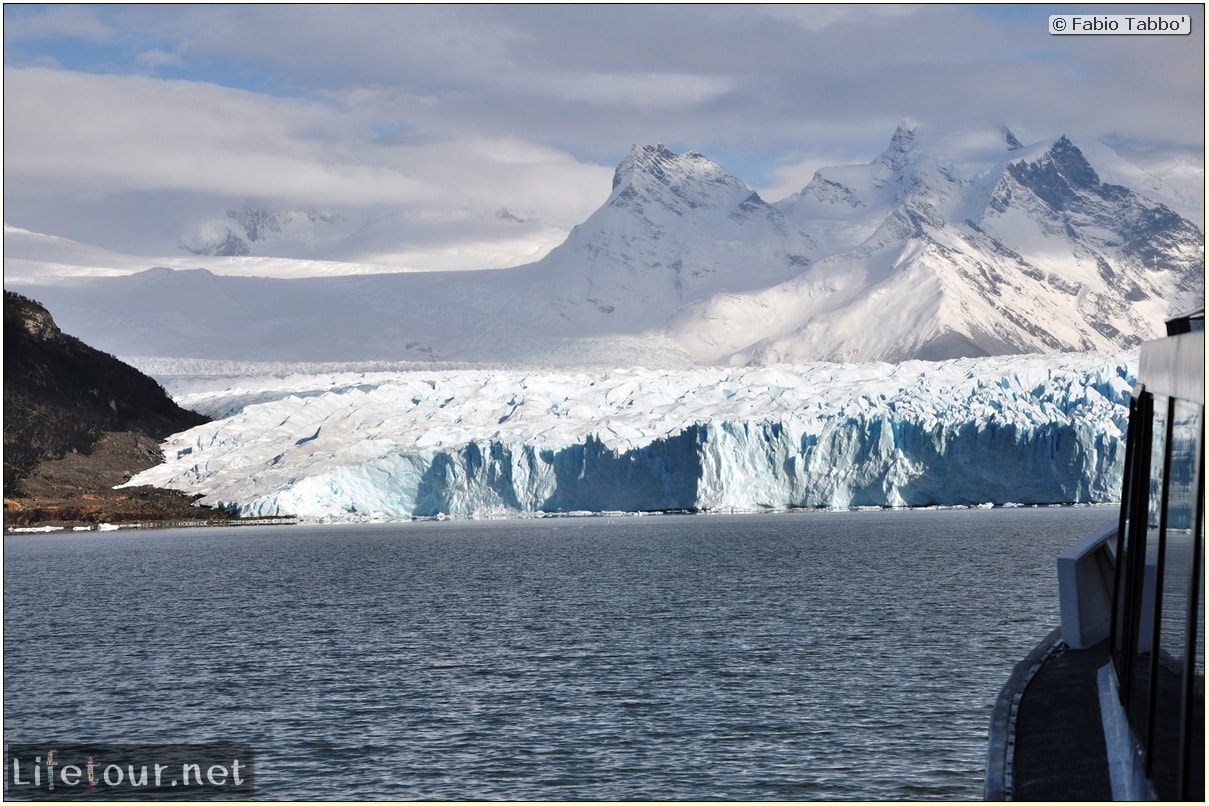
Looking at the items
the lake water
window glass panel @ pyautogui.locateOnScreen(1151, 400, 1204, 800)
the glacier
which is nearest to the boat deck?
the lake water

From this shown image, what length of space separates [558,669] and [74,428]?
141612mm

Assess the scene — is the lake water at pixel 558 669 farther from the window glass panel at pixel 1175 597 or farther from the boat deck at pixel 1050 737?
the window glass panel at pixel 1175 597

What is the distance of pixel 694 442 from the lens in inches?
3691

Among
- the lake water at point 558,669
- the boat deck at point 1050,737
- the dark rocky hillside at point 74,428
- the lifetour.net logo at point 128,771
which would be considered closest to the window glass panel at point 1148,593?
the boat deck at point 1050,737

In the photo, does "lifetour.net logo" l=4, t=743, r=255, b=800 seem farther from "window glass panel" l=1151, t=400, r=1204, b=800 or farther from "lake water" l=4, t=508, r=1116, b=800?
"window glass panel" l=1151, t=400, r=1204, b=800

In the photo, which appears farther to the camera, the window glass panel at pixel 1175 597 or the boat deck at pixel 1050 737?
the boat deck at pixel 1050 737

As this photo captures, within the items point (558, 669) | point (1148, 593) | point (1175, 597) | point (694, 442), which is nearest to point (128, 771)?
point (558, 669)

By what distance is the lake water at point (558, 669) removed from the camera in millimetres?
20531

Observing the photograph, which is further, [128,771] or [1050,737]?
[128,771]

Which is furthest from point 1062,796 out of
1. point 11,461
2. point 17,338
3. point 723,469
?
point 17,338

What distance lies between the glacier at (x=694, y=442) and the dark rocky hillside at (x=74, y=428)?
18.5 metres

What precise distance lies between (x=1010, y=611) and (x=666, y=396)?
7399 cm

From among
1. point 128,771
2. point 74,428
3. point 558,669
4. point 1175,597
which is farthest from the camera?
point 74,428

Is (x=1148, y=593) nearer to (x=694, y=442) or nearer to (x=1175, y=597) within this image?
(x=1175, y=597)
